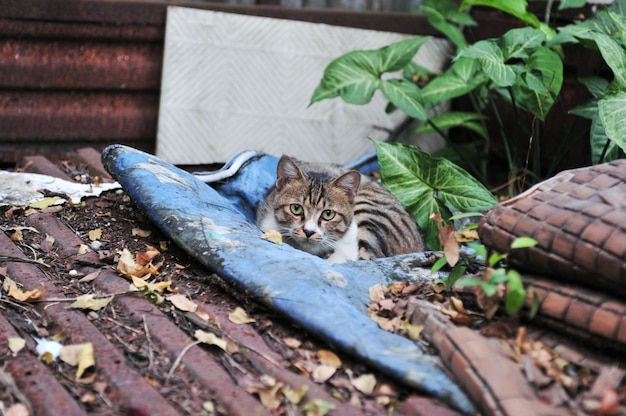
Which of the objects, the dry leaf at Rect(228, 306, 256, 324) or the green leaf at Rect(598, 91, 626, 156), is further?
the green leaf at Rect(598, 91, 626, 156)

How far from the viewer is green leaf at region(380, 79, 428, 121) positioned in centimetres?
418

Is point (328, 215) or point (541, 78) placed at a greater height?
point (541, 78)

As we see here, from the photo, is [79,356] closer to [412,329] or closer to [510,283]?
[412,329]

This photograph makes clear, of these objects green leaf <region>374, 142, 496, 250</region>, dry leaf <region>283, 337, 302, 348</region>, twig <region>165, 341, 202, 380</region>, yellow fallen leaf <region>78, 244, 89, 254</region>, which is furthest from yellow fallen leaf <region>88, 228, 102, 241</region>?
green leaf <region>374, 142, 496, 250</region>

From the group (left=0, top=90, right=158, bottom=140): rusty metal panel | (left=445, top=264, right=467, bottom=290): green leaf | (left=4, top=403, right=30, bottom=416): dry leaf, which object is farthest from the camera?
(left=0, top=90, right=158, bottom=140): rusty metal panel

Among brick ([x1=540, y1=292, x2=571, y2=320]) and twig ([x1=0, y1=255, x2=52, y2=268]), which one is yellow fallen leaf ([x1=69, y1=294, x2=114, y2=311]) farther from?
brick ([x1=540, y1=292, x2=571, y2=320])

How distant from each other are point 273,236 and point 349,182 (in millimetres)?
531

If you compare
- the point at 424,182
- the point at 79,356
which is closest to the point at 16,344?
the point at 79,356

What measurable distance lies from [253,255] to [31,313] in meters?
0.78

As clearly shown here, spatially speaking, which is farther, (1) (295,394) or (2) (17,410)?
(1) (295,394)

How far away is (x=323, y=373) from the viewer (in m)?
2.33

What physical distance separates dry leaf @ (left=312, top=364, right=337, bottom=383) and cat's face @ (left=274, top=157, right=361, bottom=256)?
122cm

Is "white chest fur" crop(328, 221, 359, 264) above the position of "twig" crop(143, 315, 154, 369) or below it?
below

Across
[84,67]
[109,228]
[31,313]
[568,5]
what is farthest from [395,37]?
[31,313]
